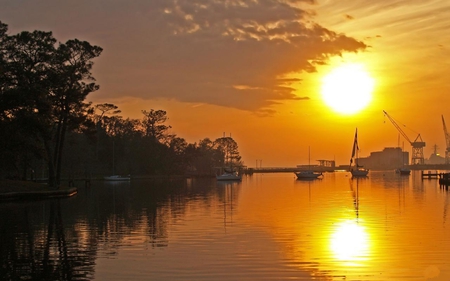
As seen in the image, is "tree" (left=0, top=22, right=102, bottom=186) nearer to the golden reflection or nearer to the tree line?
the tree line

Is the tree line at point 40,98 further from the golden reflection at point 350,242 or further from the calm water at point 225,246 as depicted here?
the golden reflection at point 350,242

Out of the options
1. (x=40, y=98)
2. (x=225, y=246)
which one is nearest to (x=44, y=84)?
(x=40, y=98)

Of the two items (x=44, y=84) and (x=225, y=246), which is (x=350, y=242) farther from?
(x=44, y=84)

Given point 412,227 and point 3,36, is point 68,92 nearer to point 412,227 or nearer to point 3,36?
point 3,36

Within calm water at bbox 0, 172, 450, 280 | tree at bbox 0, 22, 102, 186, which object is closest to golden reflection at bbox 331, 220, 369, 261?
calm water at bbox 0, 172, 450, 280

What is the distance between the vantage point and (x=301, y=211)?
47906 mm

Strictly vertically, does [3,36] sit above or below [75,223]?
above

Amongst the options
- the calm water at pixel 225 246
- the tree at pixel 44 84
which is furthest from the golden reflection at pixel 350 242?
the tree at pixel 44 84

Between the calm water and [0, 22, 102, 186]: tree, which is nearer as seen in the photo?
the calm water

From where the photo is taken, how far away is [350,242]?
2845 cm

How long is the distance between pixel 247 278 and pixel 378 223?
19.8 metres

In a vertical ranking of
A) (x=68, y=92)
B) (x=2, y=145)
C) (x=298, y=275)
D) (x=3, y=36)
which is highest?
(x=3, y=36)

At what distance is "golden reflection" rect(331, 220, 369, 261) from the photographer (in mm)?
24569

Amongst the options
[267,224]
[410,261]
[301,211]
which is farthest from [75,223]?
[410,261]
